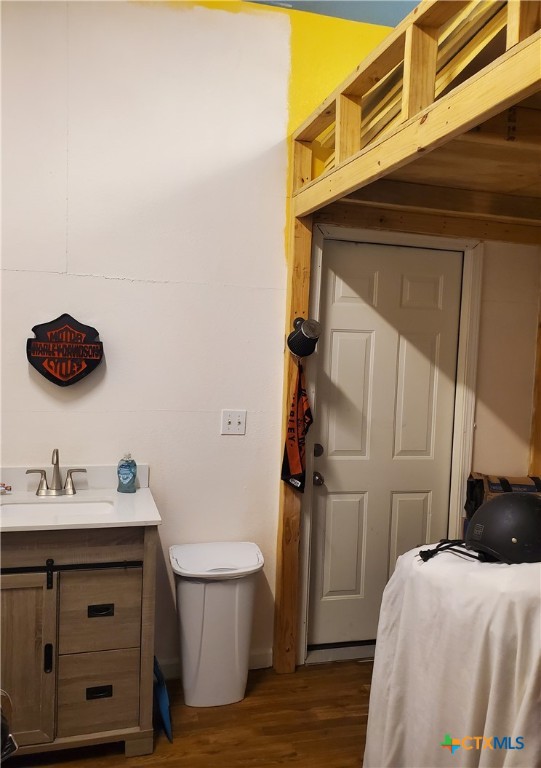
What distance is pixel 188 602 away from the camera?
2.67m

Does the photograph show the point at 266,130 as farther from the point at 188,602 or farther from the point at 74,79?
the point at 188,602

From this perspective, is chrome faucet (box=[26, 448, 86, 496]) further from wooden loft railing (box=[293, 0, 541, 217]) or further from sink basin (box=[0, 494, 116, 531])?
wooden loft railing (box=[293, 0, 541, 217])

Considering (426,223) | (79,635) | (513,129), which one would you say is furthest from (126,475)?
(513,129)

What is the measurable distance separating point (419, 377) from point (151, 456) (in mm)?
1418

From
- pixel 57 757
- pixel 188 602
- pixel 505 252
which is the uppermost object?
pixel 505 252

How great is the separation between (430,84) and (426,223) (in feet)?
4.36

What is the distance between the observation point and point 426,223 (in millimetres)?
3145

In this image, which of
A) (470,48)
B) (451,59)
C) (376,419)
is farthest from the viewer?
(376,419)

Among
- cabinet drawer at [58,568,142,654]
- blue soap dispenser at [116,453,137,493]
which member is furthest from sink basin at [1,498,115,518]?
cabinet drawer at [58,568,142,654]

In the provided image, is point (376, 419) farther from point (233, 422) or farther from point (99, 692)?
point (99, 692)

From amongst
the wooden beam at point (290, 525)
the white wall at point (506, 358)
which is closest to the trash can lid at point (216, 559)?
the wooden beam at point (290, 525)

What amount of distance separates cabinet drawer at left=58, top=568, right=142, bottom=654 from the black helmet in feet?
4.04

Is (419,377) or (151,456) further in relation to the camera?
(419,377)

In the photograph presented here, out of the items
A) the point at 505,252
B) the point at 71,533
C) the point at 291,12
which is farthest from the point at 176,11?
the point at 71,533
